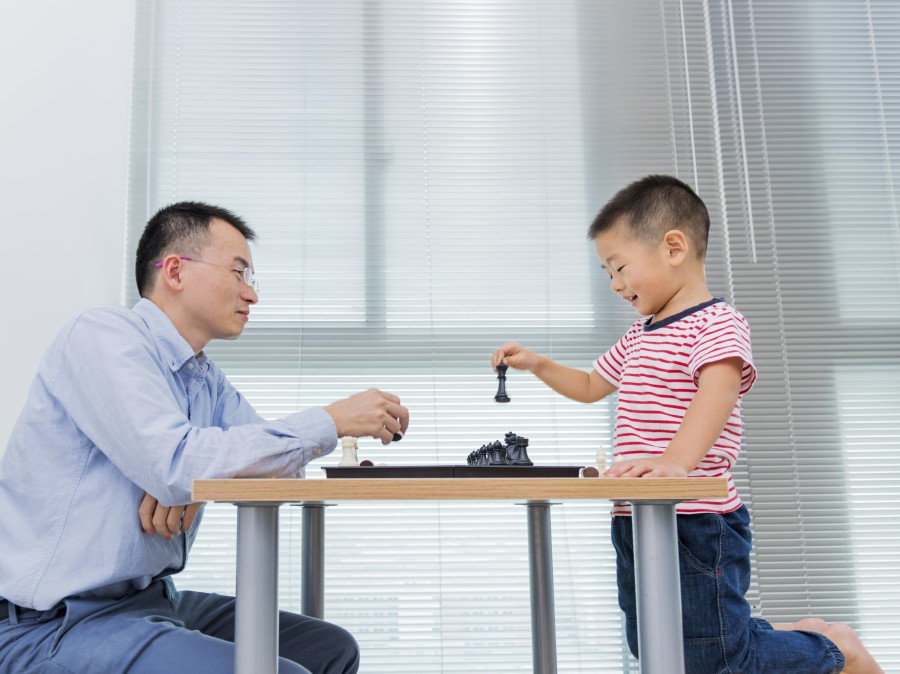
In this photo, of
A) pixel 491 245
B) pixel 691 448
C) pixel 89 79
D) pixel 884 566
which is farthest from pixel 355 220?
pixel 884 566

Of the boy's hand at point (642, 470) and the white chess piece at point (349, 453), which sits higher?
the white chess piece at point (349, 453)

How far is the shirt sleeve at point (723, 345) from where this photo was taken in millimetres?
1583

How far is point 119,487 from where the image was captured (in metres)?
1.40

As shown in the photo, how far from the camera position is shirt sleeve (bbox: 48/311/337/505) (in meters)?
1.24

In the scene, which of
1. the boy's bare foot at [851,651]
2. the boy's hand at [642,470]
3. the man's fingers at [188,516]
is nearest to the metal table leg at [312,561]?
the man's fingers at [188,516]

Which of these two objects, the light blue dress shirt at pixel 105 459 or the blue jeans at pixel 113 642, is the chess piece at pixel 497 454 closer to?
the light blue dress shirt at pixel 105 459

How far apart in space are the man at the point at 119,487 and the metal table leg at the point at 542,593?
18.2 inches

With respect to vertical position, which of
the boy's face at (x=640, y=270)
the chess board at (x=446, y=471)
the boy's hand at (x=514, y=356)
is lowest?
the chess board at (x=446, y=471)

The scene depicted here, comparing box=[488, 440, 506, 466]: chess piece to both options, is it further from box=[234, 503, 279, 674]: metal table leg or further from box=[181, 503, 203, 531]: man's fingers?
box=[181, 503, 203, 531]: man's fingers

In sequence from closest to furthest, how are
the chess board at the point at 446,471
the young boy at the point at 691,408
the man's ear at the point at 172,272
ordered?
the chess board at the point at 446,471
the young boy at the point at 691,408
the man's ear at the point at 172,272

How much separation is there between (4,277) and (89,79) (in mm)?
878

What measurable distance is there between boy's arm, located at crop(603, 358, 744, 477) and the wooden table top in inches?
12.6

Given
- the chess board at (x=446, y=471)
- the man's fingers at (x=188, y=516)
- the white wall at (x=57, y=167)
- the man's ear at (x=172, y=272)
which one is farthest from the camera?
the white wall at (x=57, y=167)

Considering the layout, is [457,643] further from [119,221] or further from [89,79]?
[89,79]
